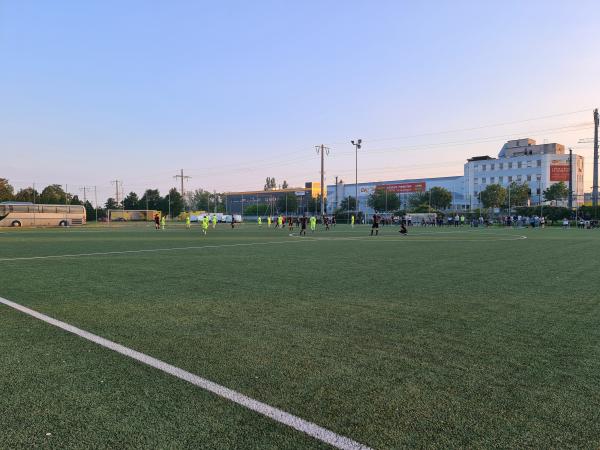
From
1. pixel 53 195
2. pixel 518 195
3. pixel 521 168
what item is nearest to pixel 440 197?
pixel 518 195

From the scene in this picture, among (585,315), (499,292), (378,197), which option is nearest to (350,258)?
(499,292)

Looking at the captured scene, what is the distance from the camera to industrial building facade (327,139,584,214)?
317 feet

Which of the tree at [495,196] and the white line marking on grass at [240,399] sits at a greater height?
the tree at [495,196]

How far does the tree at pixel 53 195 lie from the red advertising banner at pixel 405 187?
260 ft

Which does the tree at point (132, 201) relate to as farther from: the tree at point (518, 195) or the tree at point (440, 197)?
the tree at point (518, 195)

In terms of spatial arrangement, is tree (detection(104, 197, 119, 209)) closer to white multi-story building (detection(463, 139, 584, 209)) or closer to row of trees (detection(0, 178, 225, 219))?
row of trees (detection(0, 178, 225, 219))

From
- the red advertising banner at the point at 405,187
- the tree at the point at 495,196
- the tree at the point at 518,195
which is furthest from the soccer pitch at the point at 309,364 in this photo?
the red advertising banner at the point at 405,187

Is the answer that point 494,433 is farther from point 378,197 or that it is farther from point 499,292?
point 378,197

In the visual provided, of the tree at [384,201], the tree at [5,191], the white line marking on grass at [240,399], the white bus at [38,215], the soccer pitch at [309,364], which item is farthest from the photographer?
the tree at [384,201]

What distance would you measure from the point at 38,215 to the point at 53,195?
179 feet

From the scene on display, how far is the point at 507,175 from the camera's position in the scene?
103188 millimetres

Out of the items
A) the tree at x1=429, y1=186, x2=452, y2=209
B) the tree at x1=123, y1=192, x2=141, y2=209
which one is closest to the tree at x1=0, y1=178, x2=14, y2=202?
the tree at x1=123, y1=192, x2=141, y2=209

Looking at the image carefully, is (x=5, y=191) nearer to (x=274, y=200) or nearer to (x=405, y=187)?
(x=274, y=200)

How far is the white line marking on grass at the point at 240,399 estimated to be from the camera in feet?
9.10
